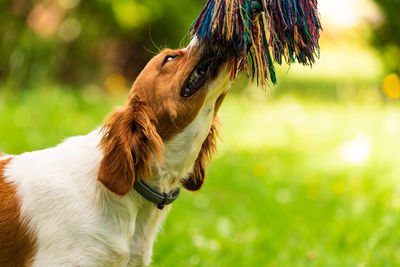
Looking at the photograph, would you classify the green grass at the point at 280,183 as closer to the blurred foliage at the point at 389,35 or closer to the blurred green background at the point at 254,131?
the blurred green background at the point at 254,131

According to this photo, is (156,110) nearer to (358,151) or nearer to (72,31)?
(358,151)

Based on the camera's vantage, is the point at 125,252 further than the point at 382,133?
No

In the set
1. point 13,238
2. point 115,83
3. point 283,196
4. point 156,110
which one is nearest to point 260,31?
point 156,110

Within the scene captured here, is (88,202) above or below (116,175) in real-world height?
below

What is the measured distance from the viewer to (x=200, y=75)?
8.13 ft

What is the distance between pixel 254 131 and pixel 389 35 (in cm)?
392

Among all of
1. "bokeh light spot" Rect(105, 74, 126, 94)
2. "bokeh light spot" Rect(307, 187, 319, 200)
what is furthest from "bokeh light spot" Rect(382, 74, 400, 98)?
"bokeh light spot" Rect(105, 74, 126, 94)

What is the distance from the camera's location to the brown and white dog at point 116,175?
234 cm

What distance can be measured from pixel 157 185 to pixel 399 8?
7.37 metres

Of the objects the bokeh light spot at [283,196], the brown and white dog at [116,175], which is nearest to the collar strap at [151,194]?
the brown and white dog at [116,175]

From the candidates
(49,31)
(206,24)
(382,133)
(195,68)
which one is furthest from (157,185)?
(49,31)

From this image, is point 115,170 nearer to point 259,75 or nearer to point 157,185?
point 157,185

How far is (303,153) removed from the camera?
5664 mm

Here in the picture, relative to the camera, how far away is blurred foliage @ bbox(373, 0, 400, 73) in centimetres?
850
